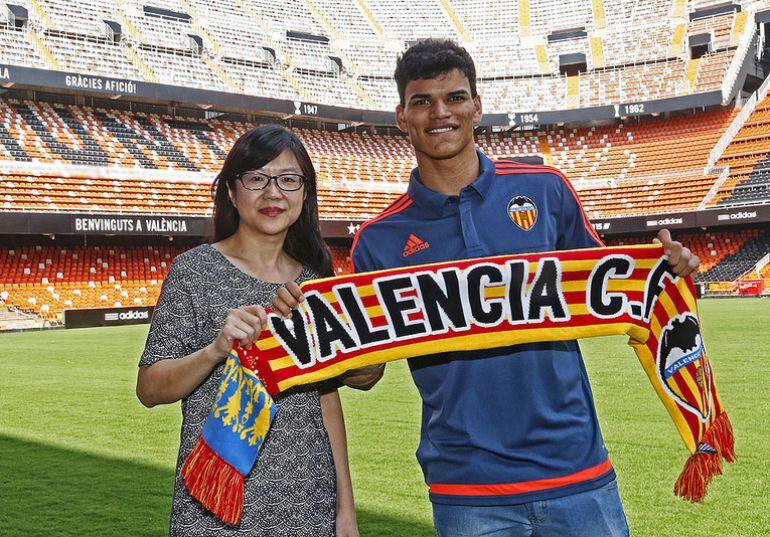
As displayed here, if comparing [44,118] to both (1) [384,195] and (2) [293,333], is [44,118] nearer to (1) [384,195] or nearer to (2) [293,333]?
(1) [384,195]

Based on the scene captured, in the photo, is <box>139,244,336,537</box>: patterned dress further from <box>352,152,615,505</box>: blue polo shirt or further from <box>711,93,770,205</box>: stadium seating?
<box>711,93,770,205</box>: stadium seating

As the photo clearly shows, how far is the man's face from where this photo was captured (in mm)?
2469

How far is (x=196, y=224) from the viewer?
96.2 ft

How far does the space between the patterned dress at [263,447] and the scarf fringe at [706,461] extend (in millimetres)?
1059

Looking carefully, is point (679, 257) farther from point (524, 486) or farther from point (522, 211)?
point (524, 486)

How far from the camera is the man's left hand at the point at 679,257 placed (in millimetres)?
2430

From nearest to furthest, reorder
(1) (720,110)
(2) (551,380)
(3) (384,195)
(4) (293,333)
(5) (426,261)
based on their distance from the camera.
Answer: (2) (551,380)
(5) (426,261)
(4) (293,333)
(3) (384,195)
(1) (720,110)

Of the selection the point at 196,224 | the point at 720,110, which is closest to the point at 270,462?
the point at 196,224

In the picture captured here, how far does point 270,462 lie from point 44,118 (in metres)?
31.7

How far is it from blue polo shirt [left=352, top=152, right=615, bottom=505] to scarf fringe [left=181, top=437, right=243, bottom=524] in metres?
0.54

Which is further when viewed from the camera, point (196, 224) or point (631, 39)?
point (631, 39)

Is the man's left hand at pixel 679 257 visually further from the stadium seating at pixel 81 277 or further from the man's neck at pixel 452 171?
the stadium seating at pixel 81 277

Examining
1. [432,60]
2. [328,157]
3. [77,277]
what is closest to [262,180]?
[432,60]

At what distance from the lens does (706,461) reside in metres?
2.51
